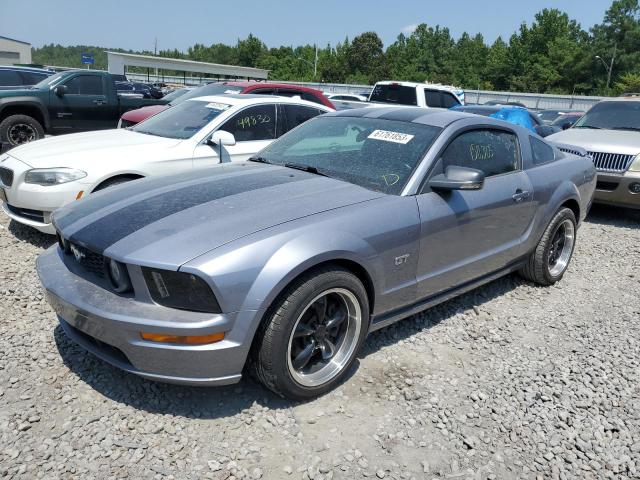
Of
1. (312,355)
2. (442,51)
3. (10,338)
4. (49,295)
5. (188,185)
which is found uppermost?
(442,51)

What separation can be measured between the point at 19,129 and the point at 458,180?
898 centimetres

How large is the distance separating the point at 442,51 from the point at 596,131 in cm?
8131

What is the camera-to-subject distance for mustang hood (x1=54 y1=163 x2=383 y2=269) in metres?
2.56

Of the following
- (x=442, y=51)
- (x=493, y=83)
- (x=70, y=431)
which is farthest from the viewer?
(x=442, y=51)

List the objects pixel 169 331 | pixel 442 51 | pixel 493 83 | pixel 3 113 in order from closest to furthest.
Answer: pixel 169 331 < pixel 3 113 < pixel 493 83 < pixel 442 51

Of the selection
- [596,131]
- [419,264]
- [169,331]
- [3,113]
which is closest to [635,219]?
[596,131]

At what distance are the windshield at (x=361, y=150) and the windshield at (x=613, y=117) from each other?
591 centimetres

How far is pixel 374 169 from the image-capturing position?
3457 mm

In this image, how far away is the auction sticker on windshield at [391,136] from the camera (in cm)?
360

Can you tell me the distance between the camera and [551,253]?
16.0 feet

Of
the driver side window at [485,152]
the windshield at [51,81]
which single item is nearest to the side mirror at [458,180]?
the driver side window at [485,152]

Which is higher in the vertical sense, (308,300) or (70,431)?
(308,300)

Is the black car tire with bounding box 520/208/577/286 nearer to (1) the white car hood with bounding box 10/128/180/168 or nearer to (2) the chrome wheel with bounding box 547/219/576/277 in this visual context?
(2) the chrome wheel with bounding box 547/219/576/277

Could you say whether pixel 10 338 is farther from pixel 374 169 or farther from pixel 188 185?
pixel 374 169
